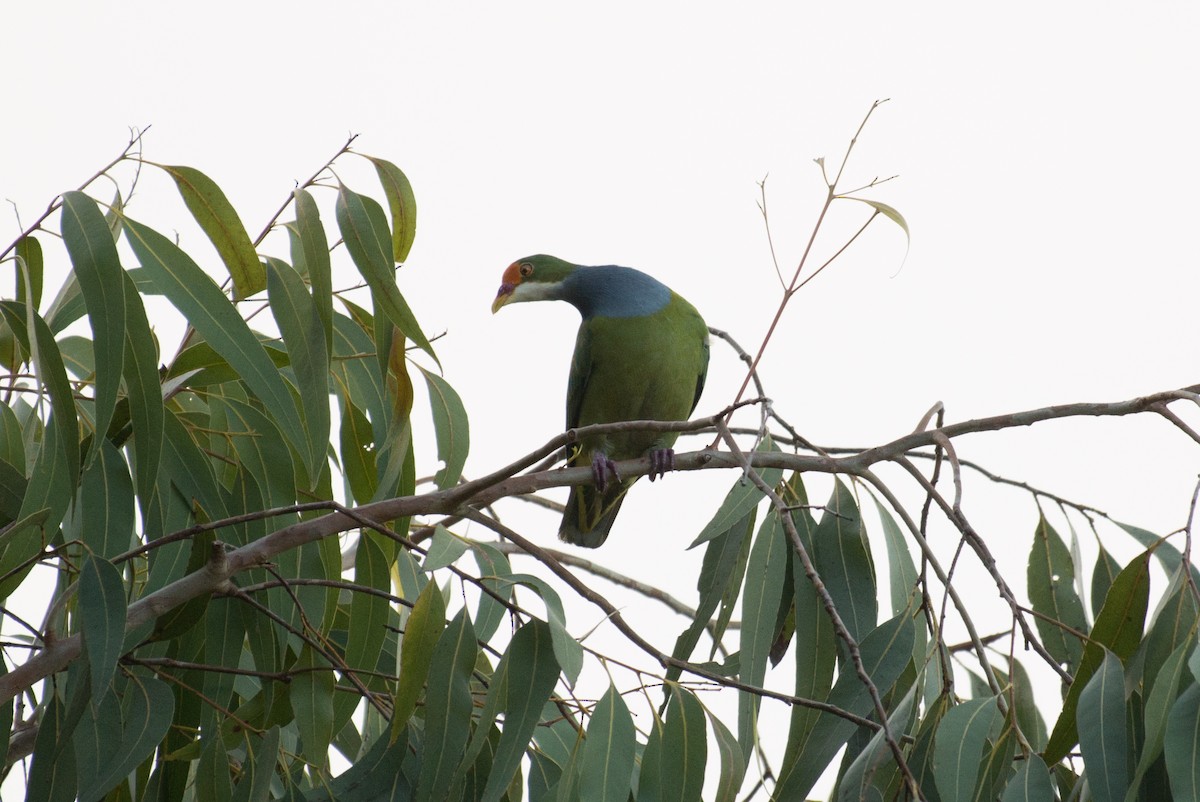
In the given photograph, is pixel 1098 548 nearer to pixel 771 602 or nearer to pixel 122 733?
pixel 771 602

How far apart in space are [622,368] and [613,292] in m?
0.41

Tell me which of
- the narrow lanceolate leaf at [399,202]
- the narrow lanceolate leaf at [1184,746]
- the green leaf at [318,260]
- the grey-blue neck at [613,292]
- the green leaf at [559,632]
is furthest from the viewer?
the grey-blue neck at [613,292]

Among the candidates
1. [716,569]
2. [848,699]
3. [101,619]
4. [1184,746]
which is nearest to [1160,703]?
[1184,746]

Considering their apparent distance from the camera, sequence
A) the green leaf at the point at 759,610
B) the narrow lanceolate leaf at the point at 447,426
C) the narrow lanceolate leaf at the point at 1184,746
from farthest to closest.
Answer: the narrow lanceolate leaf at the point at 447,426, the green leaf at the point at 759,610, the narrow lanceolate leaf at the point at 1184,746

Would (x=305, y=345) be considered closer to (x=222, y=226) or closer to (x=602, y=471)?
(x=222, y=226)

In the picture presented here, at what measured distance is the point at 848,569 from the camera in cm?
278

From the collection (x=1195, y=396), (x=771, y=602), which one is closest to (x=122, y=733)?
(x=771, y=602)

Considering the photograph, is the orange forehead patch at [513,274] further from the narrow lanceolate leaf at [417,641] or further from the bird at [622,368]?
the narrow lanceolate leaf at [417,641]

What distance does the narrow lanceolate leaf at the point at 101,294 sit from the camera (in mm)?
2102

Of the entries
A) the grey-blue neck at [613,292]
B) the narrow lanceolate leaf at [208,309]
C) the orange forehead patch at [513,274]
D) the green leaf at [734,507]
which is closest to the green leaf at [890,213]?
the green leaf at [734,507]

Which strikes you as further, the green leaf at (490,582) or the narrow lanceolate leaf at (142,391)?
the green leaf at (490,582)

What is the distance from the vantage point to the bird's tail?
15.0 feet

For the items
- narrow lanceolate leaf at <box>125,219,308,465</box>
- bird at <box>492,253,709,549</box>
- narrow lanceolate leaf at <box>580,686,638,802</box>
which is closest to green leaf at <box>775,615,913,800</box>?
narrow lanceolate leaf at <box>580,686,638,802</box>

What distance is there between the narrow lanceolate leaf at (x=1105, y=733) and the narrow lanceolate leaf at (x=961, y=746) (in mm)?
164
